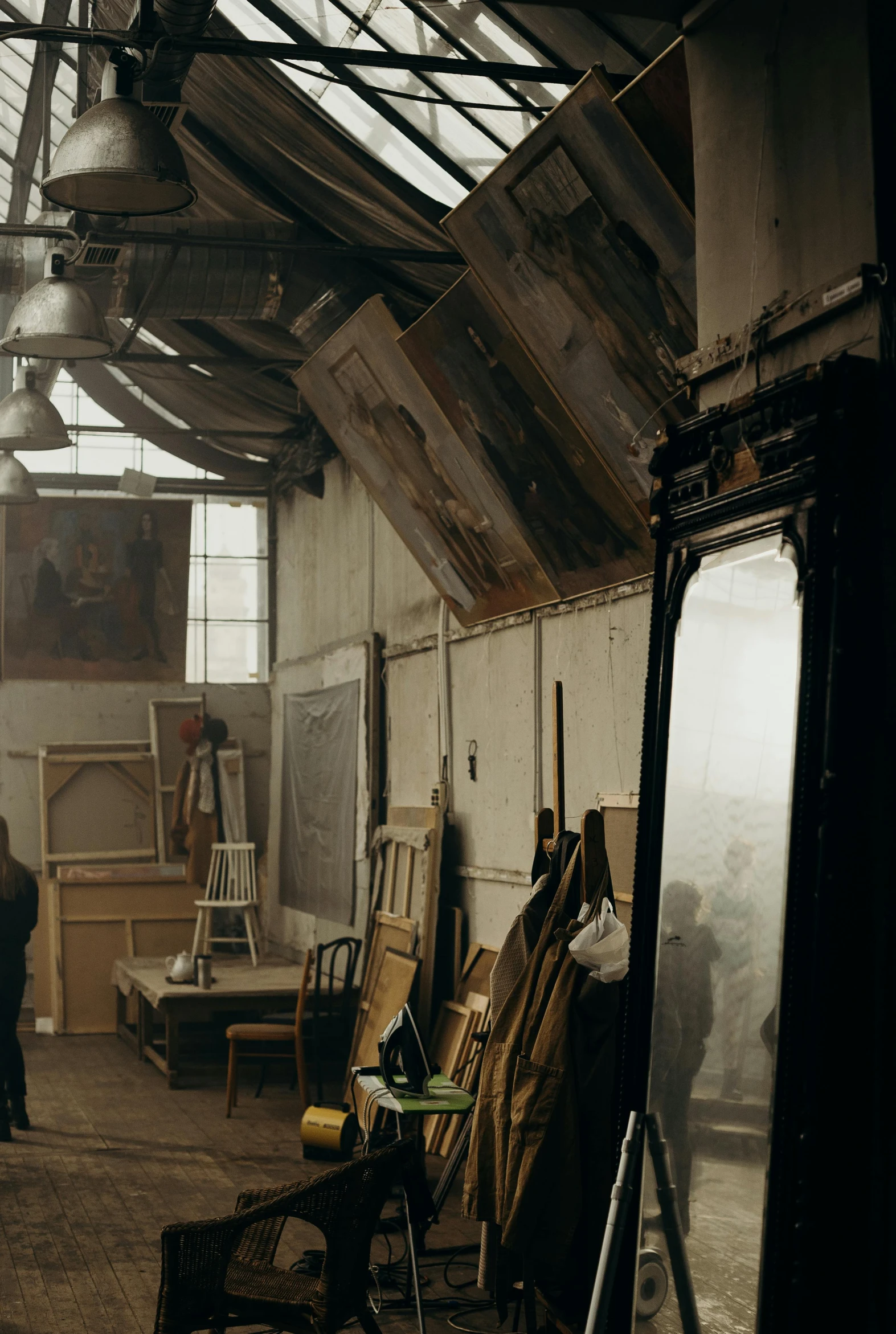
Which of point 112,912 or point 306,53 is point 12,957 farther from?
→ point 306,53

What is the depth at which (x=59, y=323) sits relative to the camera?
238 inches

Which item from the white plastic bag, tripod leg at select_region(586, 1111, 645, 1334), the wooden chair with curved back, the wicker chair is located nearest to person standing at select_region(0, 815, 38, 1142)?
the wooden chair with curved back

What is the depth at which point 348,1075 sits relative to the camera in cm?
855

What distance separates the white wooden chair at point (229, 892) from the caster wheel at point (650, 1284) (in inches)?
291

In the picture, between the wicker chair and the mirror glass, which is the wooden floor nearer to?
the wicker chair

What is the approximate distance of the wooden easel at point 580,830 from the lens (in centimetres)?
454

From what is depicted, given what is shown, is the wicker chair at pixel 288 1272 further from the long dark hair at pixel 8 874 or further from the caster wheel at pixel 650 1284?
the long dark hair at pixel 8 874

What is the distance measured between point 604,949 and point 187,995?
5.24 m

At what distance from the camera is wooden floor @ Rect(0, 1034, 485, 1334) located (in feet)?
16.9

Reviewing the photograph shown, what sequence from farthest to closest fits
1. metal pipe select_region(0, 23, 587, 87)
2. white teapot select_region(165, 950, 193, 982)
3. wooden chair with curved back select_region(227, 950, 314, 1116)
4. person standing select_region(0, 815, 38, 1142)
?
white teapot select_region(165, 950, 193, 982), wooden chair with curved back select_region(227, 950, 314, 1116), person standing select_region(0, 815, 38, 1142), metal pipe select_region(0, 23, 587, 87)

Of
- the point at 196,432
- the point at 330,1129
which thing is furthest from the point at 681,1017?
the point at 196,432

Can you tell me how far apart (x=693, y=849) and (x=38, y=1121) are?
6.07 meters

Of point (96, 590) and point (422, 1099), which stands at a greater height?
point (96, 590)

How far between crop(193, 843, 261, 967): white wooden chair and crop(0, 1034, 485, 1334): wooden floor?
3.31 ft
